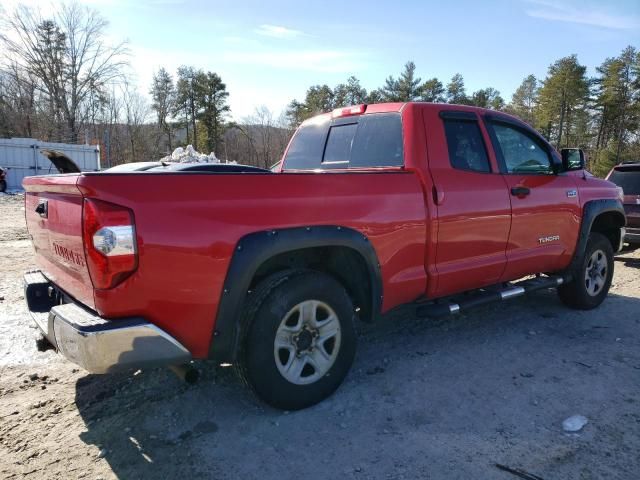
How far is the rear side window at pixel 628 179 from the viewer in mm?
8172

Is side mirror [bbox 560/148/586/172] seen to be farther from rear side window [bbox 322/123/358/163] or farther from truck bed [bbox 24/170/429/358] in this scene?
truck bed [bbox 24/170/429/358]

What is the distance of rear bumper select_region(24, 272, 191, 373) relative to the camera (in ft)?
7.11

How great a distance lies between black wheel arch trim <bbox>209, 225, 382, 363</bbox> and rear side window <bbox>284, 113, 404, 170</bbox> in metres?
1.17

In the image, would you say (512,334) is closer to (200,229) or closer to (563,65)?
(200,229)

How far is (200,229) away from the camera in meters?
2.38

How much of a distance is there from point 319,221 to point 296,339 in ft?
2.51

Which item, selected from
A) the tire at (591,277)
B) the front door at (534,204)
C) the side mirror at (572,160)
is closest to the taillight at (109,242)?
the front door at (534,204)

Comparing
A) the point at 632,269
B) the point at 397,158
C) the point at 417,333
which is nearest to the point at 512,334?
the point at 417,333

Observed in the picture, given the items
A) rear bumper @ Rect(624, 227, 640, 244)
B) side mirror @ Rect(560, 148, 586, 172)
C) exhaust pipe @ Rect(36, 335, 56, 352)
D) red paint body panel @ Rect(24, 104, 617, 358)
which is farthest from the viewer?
rear bumper @ Rect(624, 227, 640, 244)

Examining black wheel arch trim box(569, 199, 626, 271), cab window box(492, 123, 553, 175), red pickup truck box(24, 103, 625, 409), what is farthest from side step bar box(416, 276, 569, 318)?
cab window box(492, 123, 553, 175)

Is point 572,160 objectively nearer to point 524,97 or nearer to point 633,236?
point 633,236

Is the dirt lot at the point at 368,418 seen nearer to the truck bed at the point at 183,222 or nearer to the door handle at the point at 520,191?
the truck bed at the point at 183,222

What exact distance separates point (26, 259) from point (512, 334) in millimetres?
7420

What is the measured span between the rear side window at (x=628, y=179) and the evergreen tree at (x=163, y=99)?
169 ft
